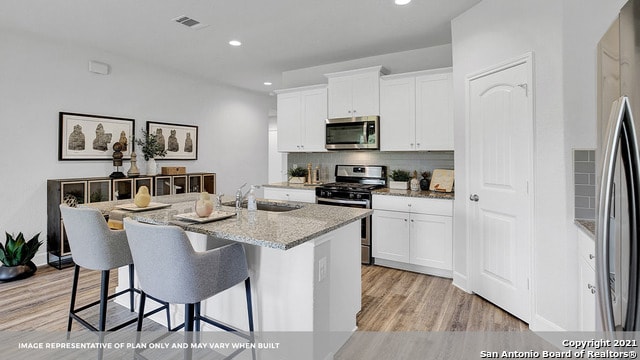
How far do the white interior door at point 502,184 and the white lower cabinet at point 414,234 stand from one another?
42cm

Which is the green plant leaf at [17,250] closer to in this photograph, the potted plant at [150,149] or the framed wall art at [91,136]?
the framed wall art at [91,136]

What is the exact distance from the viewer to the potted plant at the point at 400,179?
4082 mm

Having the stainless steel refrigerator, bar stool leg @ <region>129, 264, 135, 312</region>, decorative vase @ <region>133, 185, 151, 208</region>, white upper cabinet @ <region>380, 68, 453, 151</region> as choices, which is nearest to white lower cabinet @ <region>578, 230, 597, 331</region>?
the stainless steel refrigerator

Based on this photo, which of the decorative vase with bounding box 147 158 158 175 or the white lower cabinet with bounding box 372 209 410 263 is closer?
the white lower cabinet with bounding box 372 209 410 263

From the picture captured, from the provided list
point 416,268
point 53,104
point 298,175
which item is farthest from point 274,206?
point 53,104

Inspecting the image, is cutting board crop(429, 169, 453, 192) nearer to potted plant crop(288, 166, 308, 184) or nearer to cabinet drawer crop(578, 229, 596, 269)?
cabinet drawer crop(578, 229, 596, 269)

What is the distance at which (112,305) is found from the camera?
2818 millimetres

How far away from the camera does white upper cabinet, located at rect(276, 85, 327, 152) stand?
4586 millimetres

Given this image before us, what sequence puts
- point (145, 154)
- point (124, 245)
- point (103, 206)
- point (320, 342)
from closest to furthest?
point (320, 342), point (124, 245), point (103, 206), point (145, 154)

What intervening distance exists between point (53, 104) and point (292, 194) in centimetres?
308

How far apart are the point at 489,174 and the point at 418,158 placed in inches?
54.4

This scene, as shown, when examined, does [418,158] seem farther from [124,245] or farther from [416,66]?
[124,245]

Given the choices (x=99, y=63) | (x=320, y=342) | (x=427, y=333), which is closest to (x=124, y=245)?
(x=320, y=342)

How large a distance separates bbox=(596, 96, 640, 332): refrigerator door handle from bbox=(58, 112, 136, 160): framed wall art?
501 centimetres
